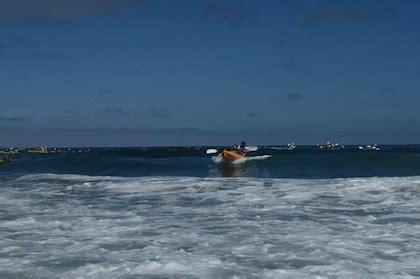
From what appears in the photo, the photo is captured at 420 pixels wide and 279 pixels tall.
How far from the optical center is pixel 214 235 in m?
11.9

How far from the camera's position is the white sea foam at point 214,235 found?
878cm

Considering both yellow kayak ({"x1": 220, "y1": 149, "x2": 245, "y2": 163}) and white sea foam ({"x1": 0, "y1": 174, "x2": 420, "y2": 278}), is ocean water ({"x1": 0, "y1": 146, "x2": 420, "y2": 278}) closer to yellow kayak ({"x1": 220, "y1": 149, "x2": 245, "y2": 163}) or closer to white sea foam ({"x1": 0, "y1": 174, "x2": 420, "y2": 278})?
white sea foam ({"x1": 0, "y1": 174, "x2": 420, "y2": 278})

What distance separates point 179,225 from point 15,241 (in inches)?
159

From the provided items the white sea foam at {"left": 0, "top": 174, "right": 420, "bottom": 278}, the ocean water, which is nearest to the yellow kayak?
the ocean water

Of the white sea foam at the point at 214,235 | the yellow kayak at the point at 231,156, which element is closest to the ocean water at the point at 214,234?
the white sea foam at the point at 214,235

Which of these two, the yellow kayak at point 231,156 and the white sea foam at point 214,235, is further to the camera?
the yellow kayak at point 231,156

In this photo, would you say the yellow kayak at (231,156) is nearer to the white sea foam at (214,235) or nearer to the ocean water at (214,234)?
the ocean water at (214,234)

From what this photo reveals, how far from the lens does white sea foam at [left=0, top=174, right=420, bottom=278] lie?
346 inches

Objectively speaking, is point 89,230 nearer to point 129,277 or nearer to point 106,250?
point 106,250

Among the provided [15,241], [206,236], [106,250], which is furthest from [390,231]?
[15,241]

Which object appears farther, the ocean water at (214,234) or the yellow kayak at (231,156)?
the yellow kayak at (231,156)

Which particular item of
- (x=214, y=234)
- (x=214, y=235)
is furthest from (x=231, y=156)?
(x=214, y=235)

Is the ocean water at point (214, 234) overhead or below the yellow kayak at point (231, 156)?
below

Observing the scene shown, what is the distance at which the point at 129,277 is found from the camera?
819cm
